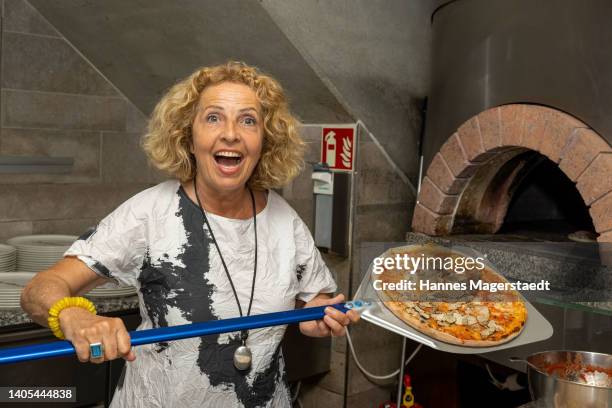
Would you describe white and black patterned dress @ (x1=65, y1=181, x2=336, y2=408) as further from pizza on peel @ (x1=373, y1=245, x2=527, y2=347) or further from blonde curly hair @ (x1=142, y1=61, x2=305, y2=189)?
pizza on peel @ (x1=373, y1=245, x2=527, y2=347)

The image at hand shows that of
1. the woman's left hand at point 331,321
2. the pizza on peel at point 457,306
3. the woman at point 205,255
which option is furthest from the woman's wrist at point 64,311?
the pizza on peel at point 457,306

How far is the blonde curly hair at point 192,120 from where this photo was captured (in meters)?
1.55

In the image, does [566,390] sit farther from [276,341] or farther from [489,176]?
[489,176]

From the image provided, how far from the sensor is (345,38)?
2.50 meters

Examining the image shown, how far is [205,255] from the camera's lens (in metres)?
1.51

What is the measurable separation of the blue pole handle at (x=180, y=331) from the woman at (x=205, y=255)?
0.08m

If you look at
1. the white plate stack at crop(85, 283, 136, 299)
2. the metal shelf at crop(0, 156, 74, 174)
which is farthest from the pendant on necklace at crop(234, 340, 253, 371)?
the metal shelf at crop(0, 156, 74, 174)

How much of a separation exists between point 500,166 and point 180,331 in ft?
5.14

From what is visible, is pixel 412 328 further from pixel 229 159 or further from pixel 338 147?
pixel 338 147

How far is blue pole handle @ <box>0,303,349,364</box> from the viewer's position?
113 centimetres

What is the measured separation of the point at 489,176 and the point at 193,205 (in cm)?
133

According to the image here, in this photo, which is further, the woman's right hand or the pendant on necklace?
the pendant on necklace

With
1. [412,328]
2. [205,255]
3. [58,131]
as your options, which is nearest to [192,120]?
[205,255]

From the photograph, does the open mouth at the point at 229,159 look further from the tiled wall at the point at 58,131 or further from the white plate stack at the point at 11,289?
the tiled wall at the point at 58,131
